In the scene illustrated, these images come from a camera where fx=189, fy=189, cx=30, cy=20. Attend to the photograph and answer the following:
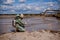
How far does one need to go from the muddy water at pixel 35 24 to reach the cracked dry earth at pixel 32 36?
0.25 ft

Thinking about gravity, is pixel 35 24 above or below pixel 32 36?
above

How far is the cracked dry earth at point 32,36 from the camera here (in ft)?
8.34

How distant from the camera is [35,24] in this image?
269cm

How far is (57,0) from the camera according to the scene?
107 inches

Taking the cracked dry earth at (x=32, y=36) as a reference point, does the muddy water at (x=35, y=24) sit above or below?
above

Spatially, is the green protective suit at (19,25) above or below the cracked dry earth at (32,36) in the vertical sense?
above

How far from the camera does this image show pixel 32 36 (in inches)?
101

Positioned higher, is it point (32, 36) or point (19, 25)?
point (19, 25)

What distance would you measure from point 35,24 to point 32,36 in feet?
0.69

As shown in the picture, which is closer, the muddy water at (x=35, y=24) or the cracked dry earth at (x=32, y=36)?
the cracked dry earth at (x=32, y=36)

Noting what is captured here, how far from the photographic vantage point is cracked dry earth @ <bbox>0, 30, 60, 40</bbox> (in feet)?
8.34

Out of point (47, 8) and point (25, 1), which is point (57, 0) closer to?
point (47, 8)

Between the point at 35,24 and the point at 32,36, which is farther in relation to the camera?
the point at 35,24

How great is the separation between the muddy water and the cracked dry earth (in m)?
0.08
